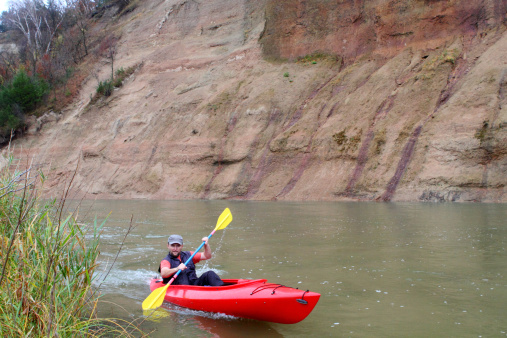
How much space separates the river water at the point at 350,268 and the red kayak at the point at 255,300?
13 cm

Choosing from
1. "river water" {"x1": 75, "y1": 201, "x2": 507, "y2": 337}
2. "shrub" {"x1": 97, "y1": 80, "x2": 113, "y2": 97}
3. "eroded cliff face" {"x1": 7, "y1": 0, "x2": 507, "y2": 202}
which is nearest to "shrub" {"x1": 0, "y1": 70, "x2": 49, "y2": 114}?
"eroded cliff face" {"x1": 7, "y1": 0, "x2": 507, "y2": 202}

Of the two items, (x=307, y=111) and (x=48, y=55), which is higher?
(x=48, y=55)

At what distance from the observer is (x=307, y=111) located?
22.9 metres

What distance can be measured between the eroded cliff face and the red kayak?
13.4 m

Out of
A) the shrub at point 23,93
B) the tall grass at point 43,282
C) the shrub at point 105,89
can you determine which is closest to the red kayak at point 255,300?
the tall grass at point 43,282

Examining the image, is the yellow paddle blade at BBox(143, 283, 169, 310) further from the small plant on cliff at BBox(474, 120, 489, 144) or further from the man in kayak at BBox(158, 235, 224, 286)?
the small plant on cliff at BBox(474, 120, 489, 144)

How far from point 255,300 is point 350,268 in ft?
8.52

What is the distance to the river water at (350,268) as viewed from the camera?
15.7 feet

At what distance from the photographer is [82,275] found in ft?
12.6

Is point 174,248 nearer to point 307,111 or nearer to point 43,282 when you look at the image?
point 43,282

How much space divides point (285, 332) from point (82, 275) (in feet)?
7.05

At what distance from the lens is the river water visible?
478cm

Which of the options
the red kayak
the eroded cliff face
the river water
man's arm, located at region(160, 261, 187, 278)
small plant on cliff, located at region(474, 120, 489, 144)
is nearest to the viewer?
the red kayak

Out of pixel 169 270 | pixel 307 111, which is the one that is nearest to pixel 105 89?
pixel 307 111
